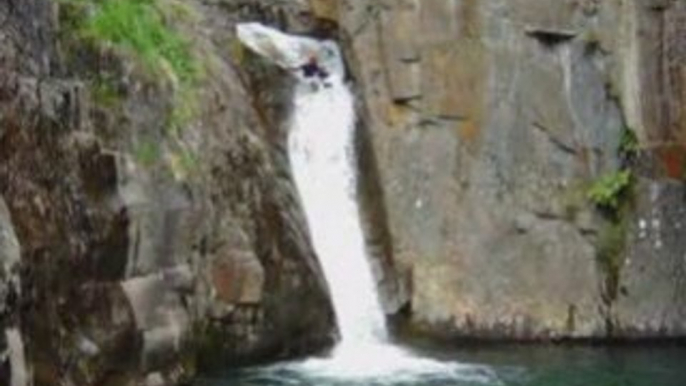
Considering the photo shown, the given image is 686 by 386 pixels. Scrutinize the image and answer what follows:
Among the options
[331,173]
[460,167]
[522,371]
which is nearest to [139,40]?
[331,173]

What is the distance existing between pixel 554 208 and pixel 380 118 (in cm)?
296

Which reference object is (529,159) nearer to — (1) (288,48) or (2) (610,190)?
(2) (610,190)

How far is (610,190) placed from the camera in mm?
20062

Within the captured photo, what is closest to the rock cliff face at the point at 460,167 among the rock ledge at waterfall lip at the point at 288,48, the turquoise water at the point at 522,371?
the rock ledge at waterfall lip at the point at 288,48

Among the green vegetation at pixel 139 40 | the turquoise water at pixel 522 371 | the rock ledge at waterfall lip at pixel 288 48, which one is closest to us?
the green vegetation at pixel 139 40

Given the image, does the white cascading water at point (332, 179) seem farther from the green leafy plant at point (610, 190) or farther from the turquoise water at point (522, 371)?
the green leafy plant at point (610, 190)

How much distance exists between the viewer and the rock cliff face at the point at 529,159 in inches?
782

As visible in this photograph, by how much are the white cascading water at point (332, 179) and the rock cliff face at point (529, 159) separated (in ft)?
1.30

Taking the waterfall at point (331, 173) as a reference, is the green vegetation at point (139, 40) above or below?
above

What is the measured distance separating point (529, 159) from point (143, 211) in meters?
7.34

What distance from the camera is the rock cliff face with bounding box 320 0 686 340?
1986cm

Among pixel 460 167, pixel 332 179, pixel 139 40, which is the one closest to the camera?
pixel 139 40

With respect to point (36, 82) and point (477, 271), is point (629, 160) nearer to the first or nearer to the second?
point (477, 271)

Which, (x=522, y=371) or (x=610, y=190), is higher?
(x=610, y=190)
